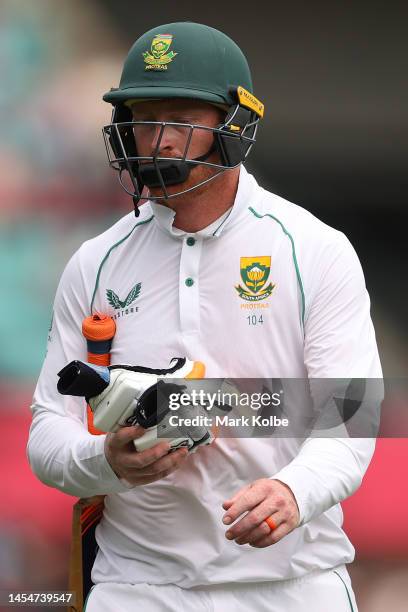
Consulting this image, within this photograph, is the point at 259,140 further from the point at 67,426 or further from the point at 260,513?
the point at 260,513

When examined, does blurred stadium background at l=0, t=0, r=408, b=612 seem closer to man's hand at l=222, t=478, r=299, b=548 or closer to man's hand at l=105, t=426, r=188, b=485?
man's hand at l=105, t=426, r=188, b=485

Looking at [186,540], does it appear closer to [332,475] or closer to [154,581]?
[154,581]

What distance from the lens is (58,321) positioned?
2.34m

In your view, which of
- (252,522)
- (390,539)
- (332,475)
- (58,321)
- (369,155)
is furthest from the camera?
(369,155)

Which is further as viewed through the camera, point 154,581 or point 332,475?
point 154,581

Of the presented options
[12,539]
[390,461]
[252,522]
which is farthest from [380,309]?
[252,522]

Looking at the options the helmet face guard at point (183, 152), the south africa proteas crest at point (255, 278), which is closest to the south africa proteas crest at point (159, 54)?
the helmet face guard at point (183, 152)

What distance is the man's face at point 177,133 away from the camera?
7.09 ft

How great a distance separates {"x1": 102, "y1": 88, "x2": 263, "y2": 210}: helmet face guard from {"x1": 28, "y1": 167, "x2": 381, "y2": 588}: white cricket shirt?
9cm

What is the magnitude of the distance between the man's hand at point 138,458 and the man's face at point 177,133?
0.49 meters

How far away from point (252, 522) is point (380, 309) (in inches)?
65.2

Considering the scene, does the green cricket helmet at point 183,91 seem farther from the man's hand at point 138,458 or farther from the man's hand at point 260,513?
the man's hand at point 260,513

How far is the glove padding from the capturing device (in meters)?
1.90

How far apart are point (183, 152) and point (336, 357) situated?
471 mm
